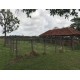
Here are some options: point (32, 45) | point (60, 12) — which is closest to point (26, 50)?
point (32, 45)

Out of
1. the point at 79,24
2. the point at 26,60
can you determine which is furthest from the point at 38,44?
the point at 79,24

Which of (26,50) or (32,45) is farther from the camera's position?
(26,50)

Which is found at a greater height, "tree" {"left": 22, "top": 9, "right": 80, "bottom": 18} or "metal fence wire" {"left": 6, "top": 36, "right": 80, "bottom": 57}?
"tree" {"left": 22, "top": 9, "right": 80, "bottom": 18}

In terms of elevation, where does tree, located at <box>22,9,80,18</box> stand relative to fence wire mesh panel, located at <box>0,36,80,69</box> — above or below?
above

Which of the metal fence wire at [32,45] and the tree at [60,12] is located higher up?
the tree at [60,12]

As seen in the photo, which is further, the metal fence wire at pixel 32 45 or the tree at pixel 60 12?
the metal fence wire at pixel 32 45

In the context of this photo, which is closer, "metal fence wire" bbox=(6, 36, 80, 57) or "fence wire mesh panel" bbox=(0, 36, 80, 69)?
"fence wire mesh panel" bbox=(0, 36, 80, 69)

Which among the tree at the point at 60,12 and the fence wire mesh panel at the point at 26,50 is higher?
the tree at the point at 60,12

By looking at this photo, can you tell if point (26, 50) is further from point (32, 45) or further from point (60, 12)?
point (60, 12)

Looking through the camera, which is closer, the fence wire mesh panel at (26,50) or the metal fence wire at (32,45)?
the fence wire mesh panel at (26,50)

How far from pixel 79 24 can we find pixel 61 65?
29912 mm

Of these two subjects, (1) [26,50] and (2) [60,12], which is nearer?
(2) [60,12]

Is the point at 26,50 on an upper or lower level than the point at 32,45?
lower
